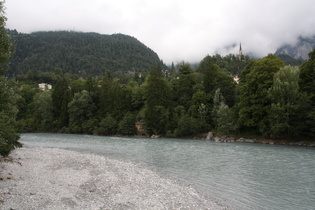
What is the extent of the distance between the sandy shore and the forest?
3.82 metres

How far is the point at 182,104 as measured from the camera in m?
68.1

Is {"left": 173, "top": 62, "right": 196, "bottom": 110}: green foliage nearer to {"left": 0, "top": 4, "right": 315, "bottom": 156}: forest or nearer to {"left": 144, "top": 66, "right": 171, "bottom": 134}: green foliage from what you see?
{"left": 0, "top": 4, "right": 315, "bottom": 156}: forest

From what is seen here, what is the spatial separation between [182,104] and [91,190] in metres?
53.9

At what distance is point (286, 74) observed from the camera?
4181 centimetres

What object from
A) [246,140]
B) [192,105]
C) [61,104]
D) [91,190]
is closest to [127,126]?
[192,105]

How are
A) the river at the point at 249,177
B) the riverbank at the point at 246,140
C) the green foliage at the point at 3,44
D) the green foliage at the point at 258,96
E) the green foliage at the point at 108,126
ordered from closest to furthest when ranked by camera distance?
the river at the point at 249,177
the green foliage at the point at 3,44
the riverbank at the point at 246,140
the green foliage at the point at 258,96
the green foliage at the point at 108,126

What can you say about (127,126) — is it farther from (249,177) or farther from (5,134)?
(5,134)

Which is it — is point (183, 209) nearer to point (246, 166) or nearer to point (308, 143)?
point (246, 166)

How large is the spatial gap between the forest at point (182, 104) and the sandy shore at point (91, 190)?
3817mm

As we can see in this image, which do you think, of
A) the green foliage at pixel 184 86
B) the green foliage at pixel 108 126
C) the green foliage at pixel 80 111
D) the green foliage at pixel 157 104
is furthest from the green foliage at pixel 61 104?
the green foliage at pixel 184 86

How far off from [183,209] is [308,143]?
35.4 meters

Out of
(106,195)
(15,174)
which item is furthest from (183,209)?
(15,174)

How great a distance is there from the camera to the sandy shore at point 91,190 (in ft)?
42.1

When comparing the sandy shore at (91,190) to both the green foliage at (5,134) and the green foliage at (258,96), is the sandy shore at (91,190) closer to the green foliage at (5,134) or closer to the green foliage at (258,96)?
the green foliage at (5,134)
